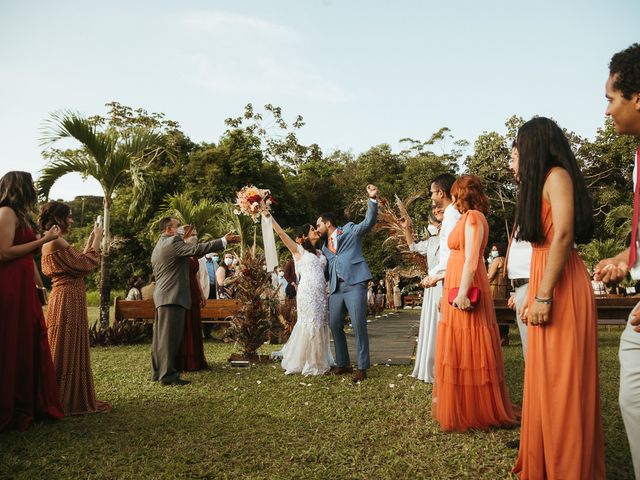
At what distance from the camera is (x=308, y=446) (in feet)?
14.0

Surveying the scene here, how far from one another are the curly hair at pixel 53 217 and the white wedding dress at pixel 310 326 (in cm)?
345

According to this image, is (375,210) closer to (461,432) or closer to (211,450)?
(461,432)

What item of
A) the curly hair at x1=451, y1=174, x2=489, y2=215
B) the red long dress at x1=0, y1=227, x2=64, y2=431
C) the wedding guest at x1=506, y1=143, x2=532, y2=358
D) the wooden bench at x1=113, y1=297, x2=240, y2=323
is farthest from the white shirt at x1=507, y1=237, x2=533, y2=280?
the wooden bench at x1=113, y1=297, x2=240, y2=323

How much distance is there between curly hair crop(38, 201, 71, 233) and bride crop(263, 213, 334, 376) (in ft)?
9.01

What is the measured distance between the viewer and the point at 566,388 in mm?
2965

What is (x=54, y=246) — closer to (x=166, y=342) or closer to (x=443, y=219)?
(x=166, y=342)

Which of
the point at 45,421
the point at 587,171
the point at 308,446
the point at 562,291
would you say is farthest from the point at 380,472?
the point at 587,171

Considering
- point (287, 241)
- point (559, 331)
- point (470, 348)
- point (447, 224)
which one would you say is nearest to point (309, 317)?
point (287, 241)

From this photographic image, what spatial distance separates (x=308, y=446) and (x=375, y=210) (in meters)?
3.62

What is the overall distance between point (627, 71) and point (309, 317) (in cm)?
599

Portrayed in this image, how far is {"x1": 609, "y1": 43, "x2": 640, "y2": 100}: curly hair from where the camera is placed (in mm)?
2469

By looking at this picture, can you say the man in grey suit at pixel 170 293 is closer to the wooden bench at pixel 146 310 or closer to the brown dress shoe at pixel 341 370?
the brown dress shoe at pixel 341 370

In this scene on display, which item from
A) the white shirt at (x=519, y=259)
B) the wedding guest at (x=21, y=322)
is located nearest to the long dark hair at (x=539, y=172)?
the white shirt at (x=519, y=259)

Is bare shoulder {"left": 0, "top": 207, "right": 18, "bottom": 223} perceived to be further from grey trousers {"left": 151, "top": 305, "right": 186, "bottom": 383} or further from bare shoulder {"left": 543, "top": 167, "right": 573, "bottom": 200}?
bare shoulder {"left": 543, "top": 167, "right": 573, "bottom": 200}
